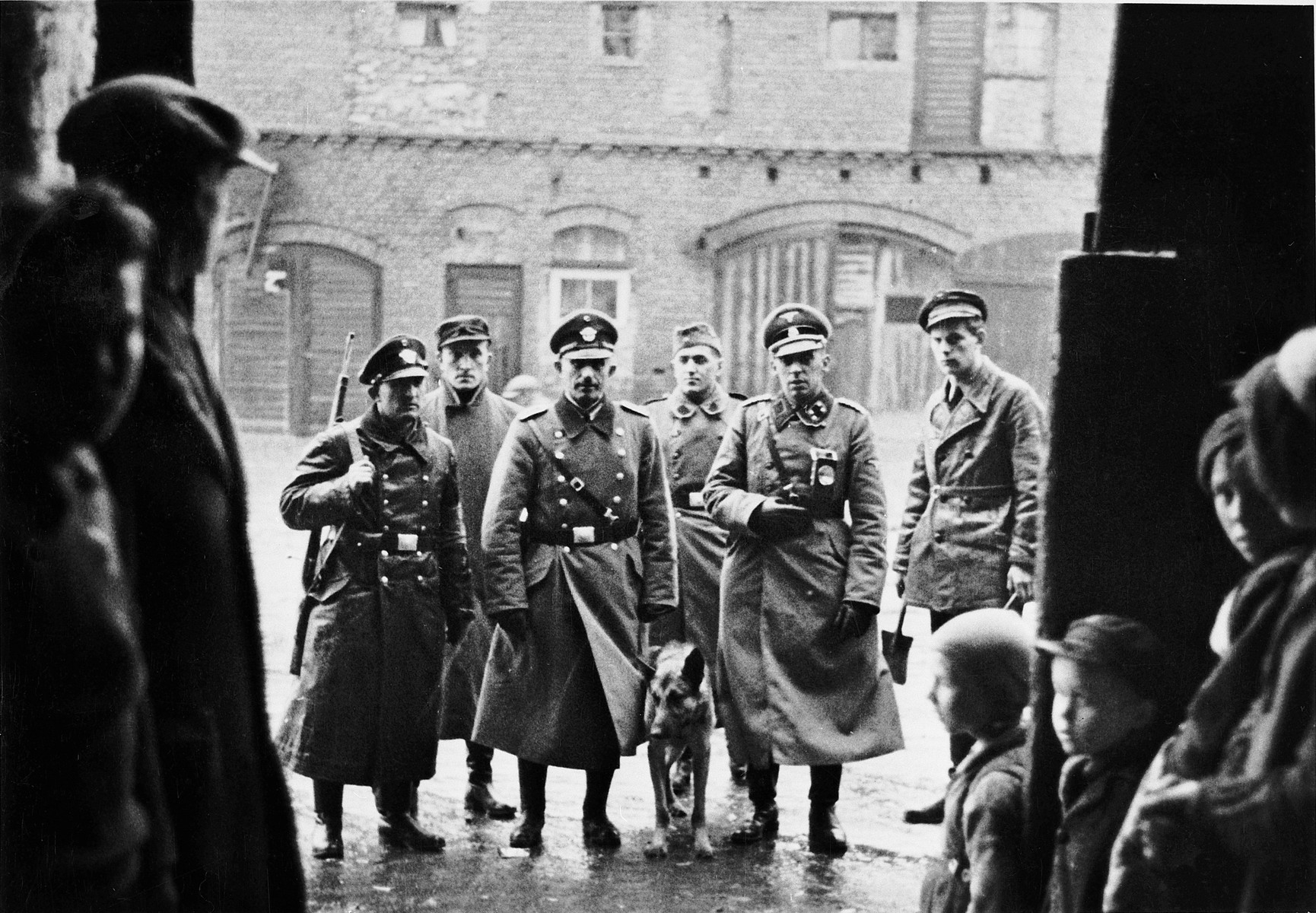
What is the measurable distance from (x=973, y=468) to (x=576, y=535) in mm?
1616

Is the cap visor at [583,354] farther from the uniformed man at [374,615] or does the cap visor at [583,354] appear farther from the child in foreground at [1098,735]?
the child in foreground at [1098,735]

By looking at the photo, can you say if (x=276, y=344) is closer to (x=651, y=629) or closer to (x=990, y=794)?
(x=651, y=629)

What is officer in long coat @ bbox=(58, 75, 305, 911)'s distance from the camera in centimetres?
448

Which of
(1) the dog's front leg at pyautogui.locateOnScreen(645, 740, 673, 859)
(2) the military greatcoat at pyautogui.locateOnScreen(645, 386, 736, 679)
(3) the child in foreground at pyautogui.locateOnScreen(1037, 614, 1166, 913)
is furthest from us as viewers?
(2) the military greatcoat at pyautogui.locateOnScreen(645, 386, 736, 679)

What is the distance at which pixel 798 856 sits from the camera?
20.8 ft

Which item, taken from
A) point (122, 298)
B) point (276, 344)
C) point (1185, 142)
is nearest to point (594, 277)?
point (276, 344)

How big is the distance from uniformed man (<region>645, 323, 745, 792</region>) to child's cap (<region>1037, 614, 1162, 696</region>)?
3537 mm

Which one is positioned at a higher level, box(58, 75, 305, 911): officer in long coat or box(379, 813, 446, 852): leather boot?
box(58, 75, 305, 911): officer in long coat

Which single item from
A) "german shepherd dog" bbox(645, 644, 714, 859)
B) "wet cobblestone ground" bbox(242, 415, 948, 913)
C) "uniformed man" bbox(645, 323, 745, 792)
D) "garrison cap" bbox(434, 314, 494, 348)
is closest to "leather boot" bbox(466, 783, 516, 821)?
"wet cobblestone ground" bbox(242, 415, 948, 913)

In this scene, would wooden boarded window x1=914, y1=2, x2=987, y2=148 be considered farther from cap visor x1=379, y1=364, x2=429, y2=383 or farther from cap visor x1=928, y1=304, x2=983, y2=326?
cap visor x1=379, y1=364, x2=429, y2=383

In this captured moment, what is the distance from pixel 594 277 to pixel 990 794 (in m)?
3.96

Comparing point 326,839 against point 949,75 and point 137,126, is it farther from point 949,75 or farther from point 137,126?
point 949,75

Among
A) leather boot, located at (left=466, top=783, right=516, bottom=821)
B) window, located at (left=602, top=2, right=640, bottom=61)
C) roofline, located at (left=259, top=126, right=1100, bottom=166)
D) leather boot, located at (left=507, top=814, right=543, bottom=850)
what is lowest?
leather boot, located at (left=466, top=783, right=516, bottom=821)

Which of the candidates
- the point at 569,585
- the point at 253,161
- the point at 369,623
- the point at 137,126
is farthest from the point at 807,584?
the point at 137,126
